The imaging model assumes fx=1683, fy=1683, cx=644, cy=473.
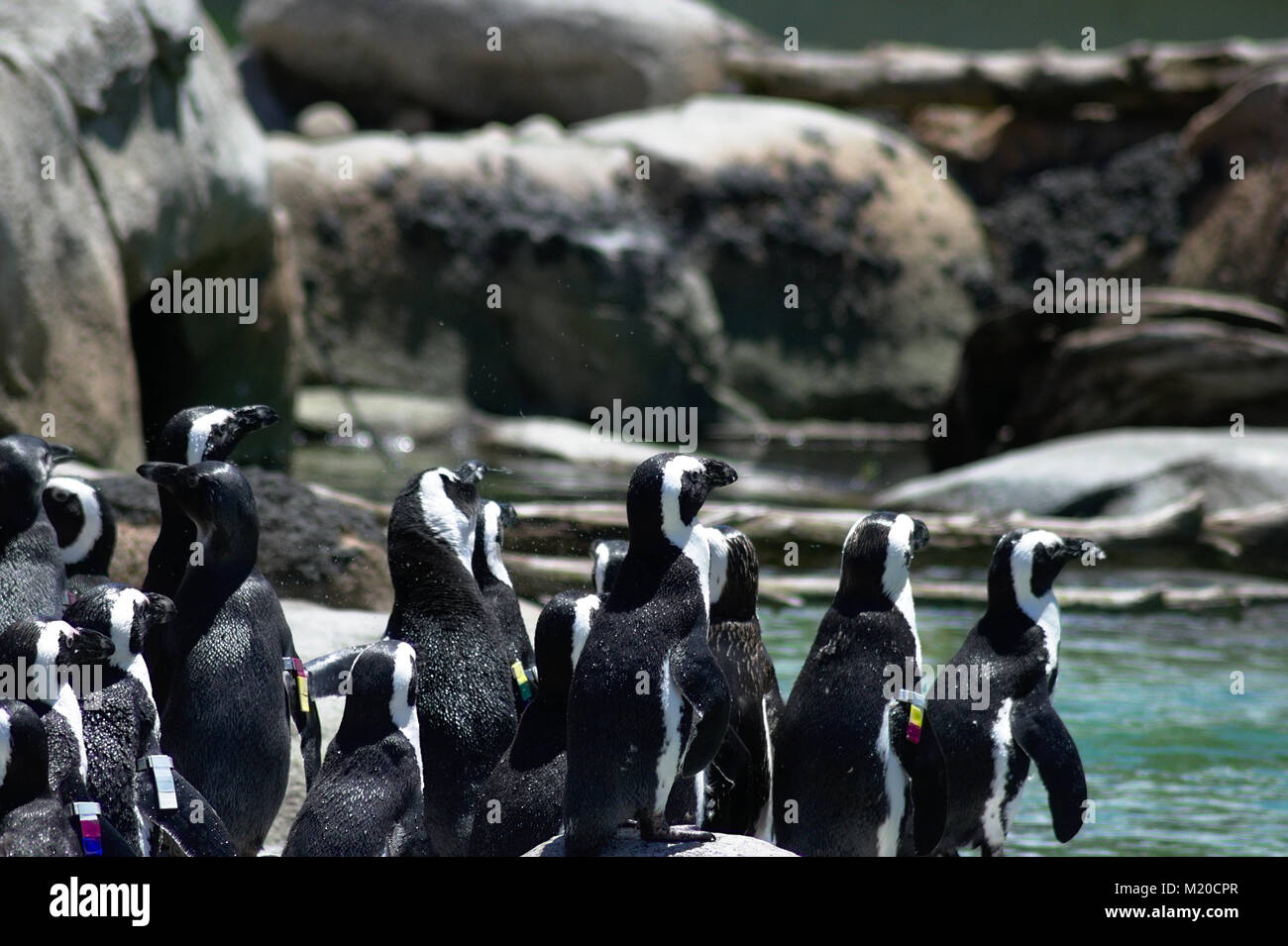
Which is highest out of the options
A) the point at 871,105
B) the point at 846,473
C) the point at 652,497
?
the point at 871,105

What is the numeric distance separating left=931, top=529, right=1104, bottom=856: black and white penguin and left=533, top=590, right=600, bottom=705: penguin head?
4.05ft

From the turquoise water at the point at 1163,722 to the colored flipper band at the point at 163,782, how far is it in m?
2.65

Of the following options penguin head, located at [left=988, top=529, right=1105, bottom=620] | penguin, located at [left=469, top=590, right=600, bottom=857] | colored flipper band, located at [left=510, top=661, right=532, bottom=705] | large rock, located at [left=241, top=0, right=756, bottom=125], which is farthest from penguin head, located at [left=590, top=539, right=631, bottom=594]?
large rock, located at [left=241, top=0, right=756, bottom=125]

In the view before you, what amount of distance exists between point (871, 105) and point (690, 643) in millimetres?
16682

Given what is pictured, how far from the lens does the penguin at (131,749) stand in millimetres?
3609

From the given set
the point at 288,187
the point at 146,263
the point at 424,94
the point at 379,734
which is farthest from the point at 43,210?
the point at 424,94

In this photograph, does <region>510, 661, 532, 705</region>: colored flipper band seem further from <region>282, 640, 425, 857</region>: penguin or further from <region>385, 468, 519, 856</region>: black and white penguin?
<region>282, 640, 425, 857</region>: penguin

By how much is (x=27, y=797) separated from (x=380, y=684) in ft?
2.91

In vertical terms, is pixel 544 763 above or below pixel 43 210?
below

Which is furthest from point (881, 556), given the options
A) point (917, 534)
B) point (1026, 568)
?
point (1026, 568)

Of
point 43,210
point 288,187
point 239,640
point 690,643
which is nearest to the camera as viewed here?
point 690,643

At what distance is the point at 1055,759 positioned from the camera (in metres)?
4.51
